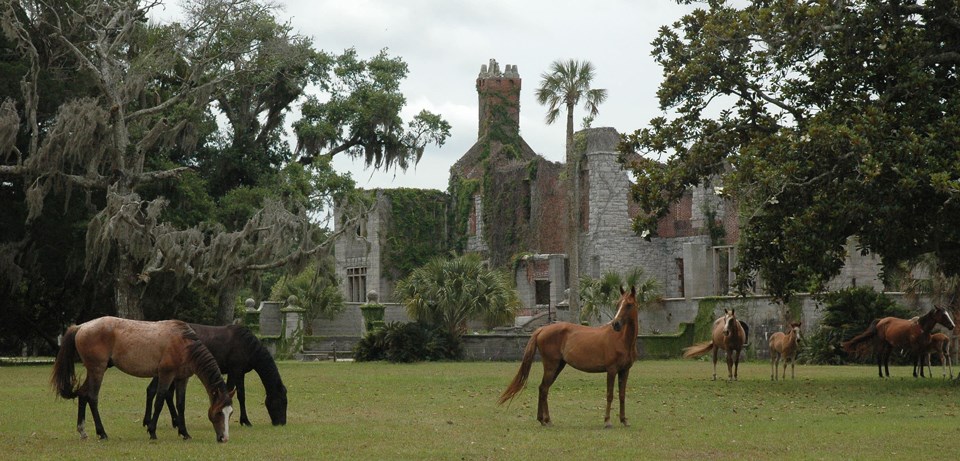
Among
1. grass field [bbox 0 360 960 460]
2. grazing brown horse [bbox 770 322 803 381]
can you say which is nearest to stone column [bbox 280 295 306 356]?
grass field [bbox 0 360 960 460]

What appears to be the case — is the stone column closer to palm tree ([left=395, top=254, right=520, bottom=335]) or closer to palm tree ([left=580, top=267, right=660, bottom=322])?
palm tree ([left=395, top=254, right=520, bottom=335])

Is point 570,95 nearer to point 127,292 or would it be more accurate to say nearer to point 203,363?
point 127,292

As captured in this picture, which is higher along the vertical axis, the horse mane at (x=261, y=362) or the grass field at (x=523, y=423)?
the horse mane at (x=261, y=362)

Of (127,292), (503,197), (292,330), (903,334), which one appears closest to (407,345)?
(292,330)

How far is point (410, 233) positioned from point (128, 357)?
151ft

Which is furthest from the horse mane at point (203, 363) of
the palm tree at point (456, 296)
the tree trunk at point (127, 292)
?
the palm tree at point (456, 296)

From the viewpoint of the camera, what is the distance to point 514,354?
36938 millimetres

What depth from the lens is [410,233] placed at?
58.3 metres

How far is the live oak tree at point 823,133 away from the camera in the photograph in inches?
756

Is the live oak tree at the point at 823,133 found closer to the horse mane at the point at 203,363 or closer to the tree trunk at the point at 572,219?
the horse mane at the point at 203,363

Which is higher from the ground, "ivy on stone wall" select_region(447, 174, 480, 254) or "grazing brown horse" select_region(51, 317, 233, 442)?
"ivy on stone wall" select_region(447, 174, 480, 254)

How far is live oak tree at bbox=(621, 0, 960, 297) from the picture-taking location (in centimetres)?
1920

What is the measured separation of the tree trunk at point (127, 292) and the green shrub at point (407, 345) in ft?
21.5

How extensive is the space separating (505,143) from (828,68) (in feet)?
121
